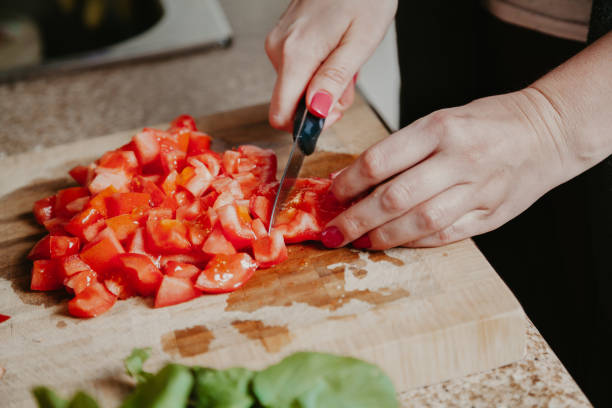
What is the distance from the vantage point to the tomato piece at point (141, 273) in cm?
123

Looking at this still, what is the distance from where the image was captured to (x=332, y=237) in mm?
1278

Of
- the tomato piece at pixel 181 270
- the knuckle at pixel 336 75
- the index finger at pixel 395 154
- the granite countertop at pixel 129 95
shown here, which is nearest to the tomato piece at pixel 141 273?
the tomato piece at pixel 181 270

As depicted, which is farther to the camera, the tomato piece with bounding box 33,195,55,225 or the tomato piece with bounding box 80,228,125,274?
the tomato piece with bounding box 33,195,55,225

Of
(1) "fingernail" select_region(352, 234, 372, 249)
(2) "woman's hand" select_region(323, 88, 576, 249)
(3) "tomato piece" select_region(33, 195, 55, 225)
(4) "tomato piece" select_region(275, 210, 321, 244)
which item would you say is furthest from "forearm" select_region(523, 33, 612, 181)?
(3) "tomato piece" select_region(33, 195, 55, 225)

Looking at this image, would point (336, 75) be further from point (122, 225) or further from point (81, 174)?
point (81, 174)

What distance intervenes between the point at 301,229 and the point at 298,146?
0.22 m

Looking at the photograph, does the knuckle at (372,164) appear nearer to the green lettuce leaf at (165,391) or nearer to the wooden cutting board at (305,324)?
the wooden cutting board at (305,324)

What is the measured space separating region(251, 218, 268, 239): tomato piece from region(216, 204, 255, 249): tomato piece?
0.01m

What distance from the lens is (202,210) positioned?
1407 mm

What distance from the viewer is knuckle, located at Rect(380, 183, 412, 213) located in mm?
1160

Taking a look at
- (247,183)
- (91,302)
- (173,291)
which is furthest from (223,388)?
(247,183)

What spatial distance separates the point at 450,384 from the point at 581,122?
608mm

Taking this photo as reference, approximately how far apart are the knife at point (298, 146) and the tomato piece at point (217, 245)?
0.12 m

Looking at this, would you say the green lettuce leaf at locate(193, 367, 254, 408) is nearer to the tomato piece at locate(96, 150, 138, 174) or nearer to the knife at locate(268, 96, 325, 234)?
the knife at locate(268, 96, 325, 234)
